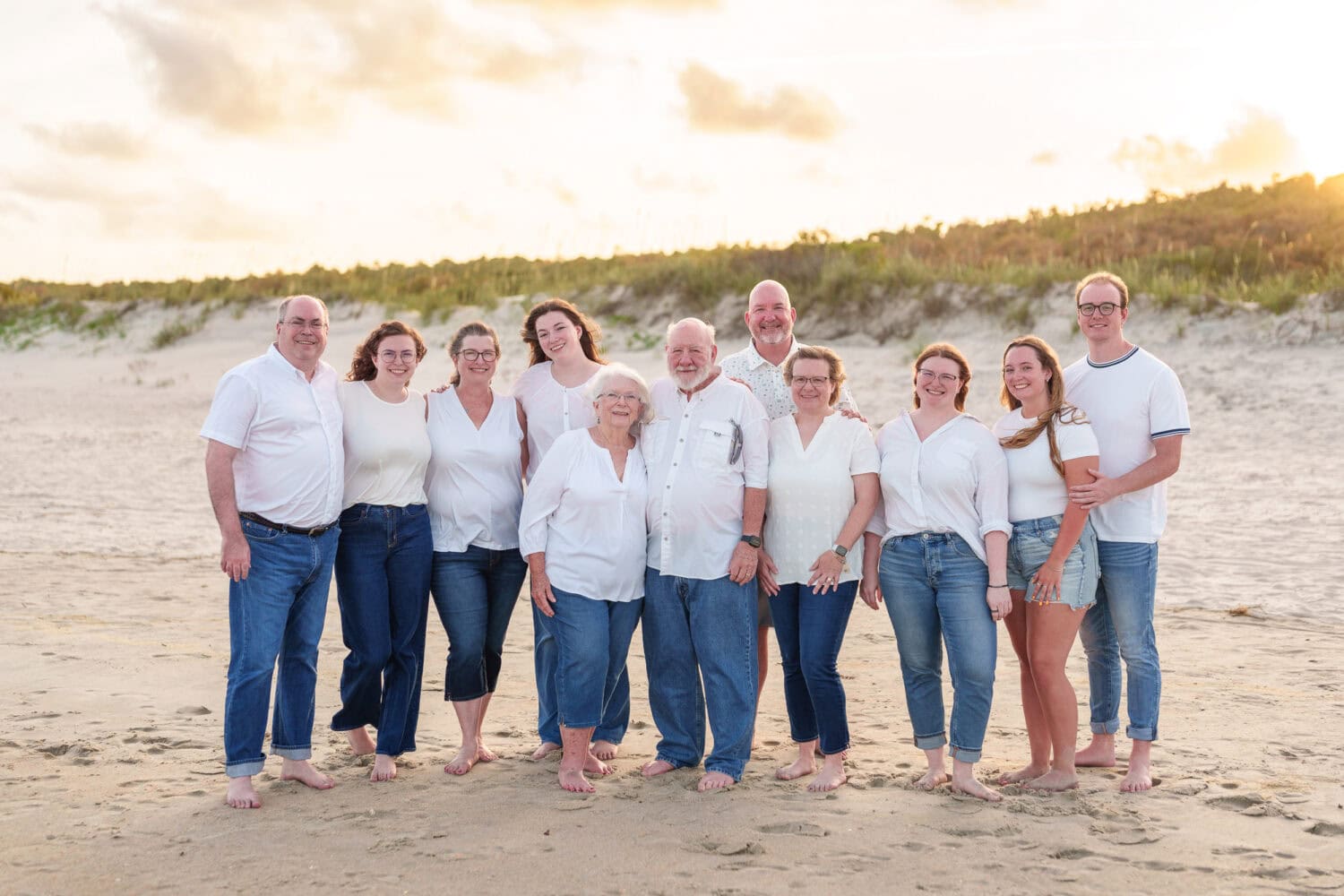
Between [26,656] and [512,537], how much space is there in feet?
13.6

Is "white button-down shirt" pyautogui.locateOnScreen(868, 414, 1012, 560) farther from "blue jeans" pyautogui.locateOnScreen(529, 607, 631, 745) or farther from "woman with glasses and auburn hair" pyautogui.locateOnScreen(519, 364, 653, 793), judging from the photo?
"blue jeans" pyautogui.locateOnScreen(529, 607, 631, 745)

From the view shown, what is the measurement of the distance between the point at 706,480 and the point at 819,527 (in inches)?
21.1

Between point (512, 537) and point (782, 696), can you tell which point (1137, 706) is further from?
point (512, 537)

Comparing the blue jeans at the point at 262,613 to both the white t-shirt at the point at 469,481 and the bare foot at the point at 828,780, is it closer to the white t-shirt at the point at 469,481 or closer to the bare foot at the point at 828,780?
the white t-shirt at the point at 469,481

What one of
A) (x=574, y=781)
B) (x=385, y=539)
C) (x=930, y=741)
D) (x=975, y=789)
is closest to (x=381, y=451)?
(x=385, y=539)

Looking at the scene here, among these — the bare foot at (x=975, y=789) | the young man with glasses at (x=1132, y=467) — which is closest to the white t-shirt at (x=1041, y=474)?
the young man with glasses at (x=1132, y=467)

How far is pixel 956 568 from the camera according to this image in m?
5.24

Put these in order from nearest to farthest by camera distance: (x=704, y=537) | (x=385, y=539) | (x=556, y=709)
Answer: (x=704, y=537)
(x=385, y=539)
(x=556, y=709)

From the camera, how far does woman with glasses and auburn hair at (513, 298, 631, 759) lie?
5.97 m

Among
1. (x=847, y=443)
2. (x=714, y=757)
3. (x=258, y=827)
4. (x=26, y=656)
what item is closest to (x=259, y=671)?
(x=258, y=827)

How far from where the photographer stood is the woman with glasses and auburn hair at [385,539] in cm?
557

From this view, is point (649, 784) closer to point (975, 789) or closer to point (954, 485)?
point (975, 789)

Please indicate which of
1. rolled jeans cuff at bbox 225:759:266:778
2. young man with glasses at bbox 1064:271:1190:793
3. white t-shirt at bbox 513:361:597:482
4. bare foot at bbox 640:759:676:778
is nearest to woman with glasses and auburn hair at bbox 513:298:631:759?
white t-shirt at bbox 513:361:597:482

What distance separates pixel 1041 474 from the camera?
17.4ft
